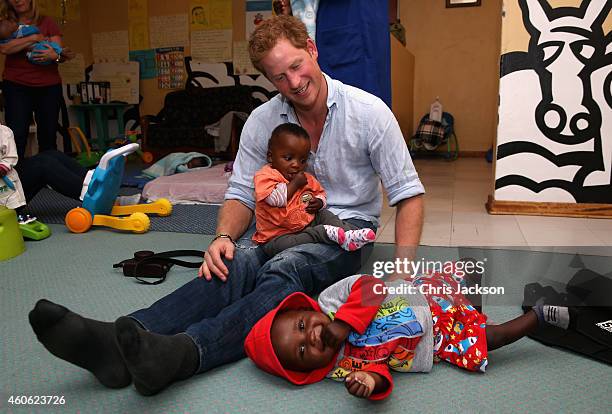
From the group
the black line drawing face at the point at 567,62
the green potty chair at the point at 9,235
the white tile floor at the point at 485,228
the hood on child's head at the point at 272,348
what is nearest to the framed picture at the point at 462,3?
the white tile floor at the point at 485,228

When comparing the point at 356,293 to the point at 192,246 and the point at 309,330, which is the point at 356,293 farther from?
the point at 192,246

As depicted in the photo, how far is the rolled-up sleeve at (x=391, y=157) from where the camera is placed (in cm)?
133

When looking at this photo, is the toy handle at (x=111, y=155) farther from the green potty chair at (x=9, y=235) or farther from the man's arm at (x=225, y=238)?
the man's arm at (x=225, y=238)

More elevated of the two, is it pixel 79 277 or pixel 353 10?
pixel 353 10

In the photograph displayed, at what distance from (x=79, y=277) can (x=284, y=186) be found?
2.89 ft

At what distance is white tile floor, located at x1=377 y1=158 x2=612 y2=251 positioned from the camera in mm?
2064

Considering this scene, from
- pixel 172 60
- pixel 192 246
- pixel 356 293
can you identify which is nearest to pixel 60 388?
pixel 356 293

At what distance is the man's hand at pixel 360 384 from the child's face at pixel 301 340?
12 centimetres

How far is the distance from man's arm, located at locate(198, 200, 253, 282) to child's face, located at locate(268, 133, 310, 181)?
17cm

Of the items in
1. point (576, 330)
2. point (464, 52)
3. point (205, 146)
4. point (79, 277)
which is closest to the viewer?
point (576, 330)

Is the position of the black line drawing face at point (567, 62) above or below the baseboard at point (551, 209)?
above

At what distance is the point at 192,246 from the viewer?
2.11 m

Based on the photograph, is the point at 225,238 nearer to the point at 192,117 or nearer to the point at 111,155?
the point at 111,155

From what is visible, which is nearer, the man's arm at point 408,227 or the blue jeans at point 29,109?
the man's arm at point 408,227
